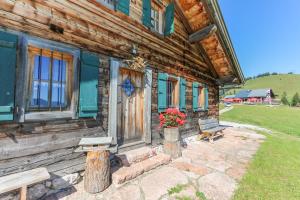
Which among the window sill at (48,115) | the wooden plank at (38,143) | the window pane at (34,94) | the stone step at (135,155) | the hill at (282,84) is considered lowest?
the stone step at (135,155)

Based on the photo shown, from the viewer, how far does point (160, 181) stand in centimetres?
346

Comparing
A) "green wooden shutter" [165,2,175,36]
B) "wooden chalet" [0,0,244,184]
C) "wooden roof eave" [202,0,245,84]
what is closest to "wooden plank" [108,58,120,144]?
"wooden chalet" [0,0,244,184]

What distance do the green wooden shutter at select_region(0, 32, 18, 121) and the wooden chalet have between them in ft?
0.04

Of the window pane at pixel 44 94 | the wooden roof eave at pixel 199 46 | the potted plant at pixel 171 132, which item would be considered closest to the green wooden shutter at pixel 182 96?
the potted plant at pixel 171 132

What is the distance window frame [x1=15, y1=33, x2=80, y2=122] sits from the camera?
2.70 m

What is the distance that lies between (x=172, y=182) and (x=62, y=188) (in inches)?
84.5

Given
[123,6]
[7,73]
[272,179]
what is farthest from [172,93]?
[7,73]

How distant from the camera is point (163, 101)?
557 cm

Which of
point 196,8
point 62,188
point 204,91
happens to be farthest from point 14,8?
point 204,91

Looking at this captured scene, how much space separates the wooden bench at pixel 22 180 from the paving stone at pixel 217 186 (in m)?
2.85

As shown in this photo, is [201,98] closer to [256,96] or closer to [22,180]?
[22,180]

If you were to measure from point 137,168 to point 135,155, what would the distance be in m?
0.51

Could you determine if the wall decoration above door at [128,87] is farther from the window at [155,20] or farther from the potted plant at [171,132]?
the window at [155,20]

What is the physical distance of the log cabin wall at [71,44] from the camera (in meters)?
2.69
